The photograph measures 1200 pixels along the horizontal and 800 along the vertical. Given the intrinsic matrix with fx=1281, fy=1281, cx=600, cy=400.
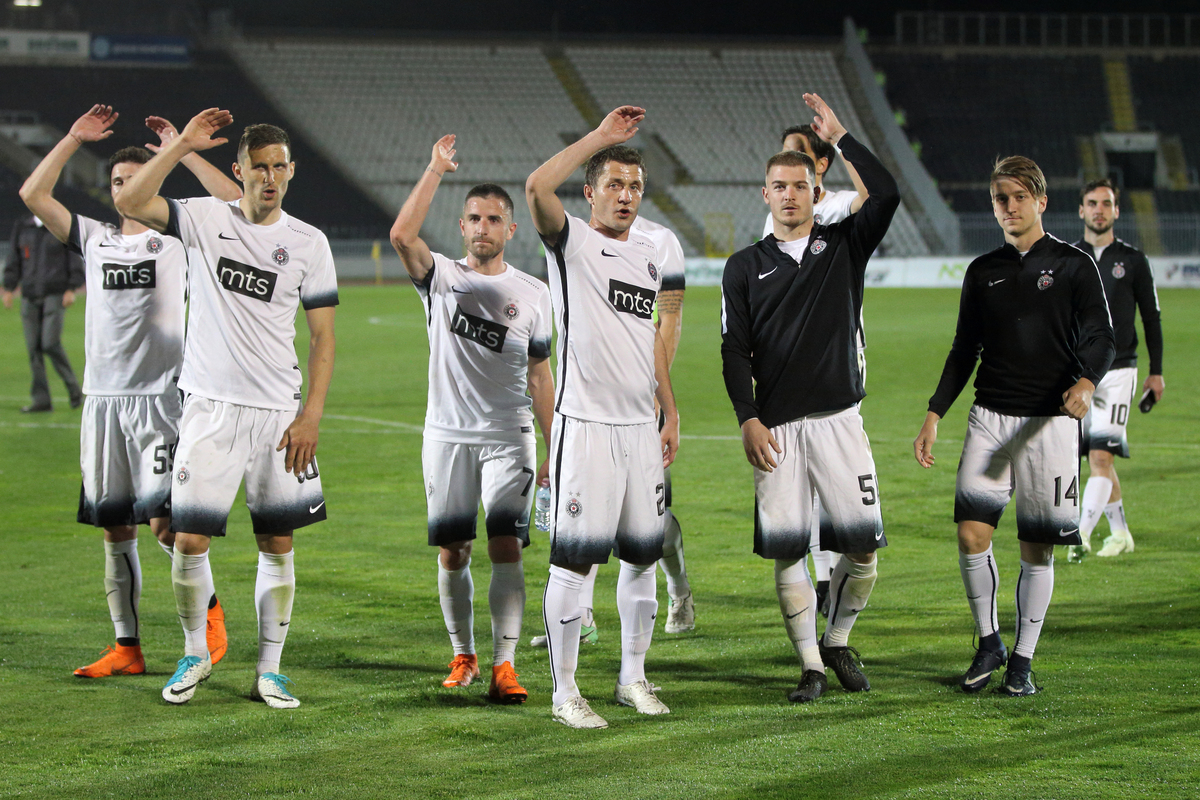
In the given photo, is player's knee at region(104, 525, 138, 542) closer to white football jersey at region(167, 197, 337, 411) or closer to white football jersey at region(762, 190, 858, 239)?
white football jersey at region(167, 197, 337, 411)

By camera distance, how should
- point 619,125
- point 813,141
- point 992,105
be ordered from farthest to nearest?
point 992,105 < point 813,141 < point 619,125

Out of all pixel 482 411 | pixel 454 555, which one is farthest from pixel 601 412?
pixel 454 555

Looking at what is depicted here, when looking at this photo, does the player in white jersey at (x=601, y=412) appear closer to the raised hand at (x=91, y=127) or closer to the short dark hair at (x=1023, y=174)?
the short dark hair at (x=1023, y=174)

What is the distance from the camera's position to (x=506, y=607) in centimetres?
521

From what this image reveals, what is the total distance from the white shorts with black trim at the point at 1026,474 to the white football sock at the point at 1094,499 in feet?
9.37

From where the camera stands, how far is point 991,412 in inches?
208

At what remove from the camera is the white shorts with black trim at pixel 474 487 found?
5.25m

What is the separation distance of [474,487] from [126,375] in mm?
1684

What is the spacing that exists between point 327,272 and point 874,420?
895 centimetres

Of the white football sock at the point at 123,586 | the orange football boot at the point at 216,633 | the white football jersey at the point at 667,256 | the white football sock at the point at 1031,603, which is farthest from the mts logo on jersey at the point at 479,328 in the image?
the white football sock at the point at 1031,603

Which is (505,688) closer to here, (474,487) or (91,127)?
(474,487)

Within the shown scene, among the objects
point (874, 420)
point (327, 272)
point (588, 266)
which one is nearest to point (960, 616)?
point (588, 266)

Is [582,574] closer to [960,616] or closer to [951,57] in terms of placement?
[960,616]

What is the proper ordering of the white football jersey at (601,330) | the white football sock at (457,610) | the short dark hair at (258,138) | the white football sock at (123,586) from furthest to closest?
1. the white football sock at (123,586)
2. the white football sock at (457,610)
3. the short dark hair at (258,138)
4. the white football jersey at (601,330)
